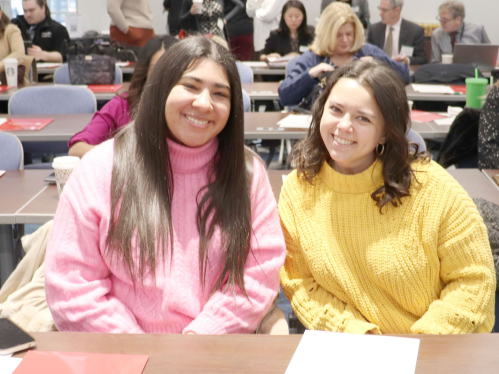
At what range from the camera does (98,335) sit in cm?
126

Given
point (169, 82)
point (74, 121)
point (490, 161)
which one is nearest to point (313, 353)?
point (169, 82)

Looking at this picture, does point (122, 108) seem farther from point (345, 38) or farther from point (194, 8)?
point (194, 8)

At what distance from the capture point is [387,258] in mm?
1594

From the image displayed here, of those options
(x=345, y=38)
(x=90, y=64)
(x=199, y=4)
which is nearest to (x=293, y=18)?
(x=199, y=4)

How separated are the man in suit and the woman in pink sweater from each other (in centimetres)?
513

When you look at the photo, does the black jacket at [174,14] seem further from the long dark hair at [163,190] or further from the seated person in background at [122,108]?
the long dark hair at [163,190]

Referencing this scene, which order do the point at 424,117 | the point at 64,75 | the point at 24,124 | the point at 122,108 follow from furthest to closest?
the point at 64,75, the point at 424,117, the point at 24,124, the point at 122,108

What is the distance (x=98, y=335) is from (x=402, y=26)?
19.3 ft

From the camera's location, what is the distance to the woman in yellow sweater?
5.08 ft

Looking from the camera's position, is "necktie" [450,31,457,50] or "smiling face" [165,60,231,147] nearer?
"smiling face" [165,60,231,147]

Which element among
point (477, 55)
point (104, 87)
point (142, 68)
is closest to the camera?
point (142, 68)

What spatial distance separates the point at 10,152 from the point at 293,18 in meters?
4.38

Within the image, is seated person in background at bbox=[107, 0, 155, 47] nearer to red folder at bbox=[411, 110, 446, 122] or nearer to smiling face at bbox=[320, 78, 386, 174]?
red folder at bbox=[411, 110, 446, 122]

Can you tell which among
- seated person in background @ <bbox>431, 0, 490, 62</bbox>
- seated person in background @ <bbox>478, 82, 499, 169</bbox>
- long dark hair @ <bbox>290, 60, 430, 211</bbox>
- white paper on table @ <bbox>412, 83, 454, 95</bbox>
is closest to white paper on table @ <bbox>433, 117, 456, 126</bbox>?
seated person in background @ <bbox>478, 82, 499, 169</bbox>
